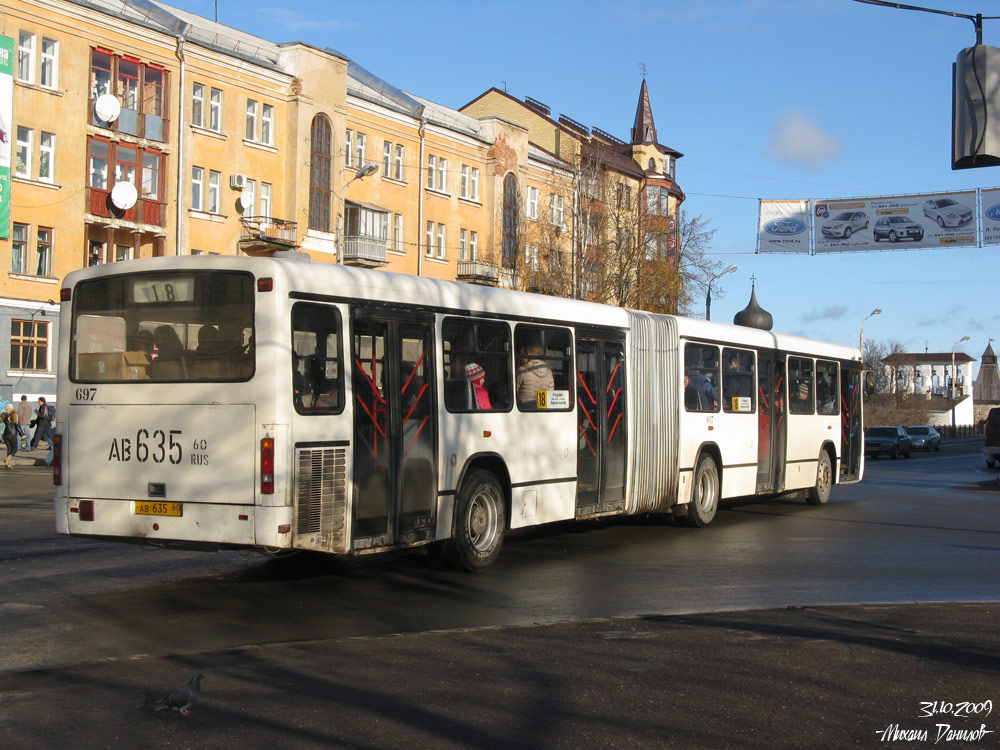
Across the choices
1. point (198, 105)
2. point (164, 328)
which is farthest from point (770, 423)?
point (198, 105)

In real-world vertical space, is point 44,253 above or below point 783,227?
below

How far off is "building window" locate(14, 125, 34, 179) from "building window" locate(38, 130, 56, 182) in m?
0.56

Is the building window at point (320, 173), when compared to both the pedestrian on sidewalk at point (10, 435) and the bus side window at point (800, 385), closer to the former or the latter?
the pedestrian on sidewalk at point (10, 435)

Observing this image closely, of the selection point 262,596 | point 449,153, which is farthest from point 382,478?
point 449,153

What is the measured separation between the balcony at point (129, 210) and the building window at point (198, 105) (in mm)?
3708

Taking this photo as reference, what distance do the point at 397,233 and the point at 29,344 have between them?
64.8ft

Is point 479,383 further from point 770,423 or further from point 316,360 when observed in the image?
point 770,423

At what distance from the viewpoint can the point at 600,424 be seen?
14.6m

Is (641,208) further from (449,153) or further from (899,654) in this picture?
(899,654)

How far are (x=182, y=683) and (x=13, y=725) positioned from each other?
109 cm

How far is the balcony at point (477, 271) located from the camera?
56812mm

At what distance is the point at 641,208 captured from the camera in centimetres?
5188

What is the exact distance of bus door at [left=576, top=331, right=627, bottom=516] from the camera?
14.2m

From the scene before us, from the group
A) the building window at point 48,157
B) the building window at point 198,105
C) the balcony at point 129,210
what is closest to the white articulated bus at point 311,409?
the building window at point 48,157
